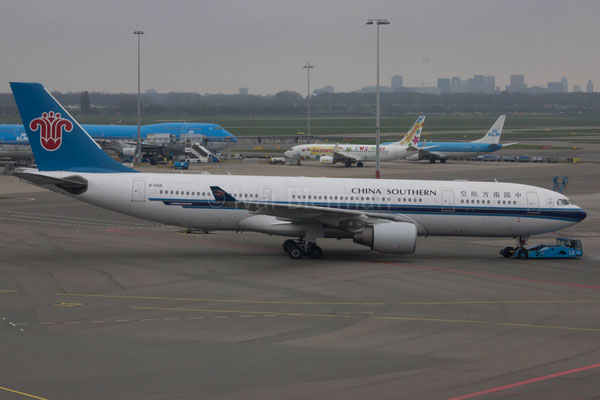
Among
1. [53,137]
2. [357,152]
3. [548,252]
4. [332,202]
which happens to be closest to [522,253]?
[548,252]

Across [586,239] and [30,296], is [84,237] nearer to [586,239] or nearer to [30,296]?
[30,296]

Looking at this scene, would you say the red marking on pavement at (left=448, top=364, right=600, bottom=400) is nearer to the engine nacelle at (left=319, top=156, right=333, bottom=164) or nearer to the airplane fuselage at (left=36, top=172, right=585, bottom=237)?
the airplane fuselage at (left=36, top=172, right=585, bottom=237)

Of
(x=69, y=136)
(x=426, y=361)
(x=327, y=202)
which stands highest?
(x=69, y=136)

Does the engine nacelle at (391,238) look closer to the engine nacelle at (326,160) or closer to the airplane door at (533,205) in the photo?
the airplane door at (533,205)

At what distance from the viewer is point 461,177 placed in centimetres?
7606

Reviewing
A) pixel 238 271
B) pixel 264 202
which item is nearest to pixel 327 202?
pixel 264 202

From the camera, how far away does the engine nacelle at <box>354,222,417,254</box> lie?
31.9 meters

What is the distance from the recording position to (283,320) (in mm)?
22375

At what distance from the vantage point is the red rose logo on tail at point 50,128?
33562 mm

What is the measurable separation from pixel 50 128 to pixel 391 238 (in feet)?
52.8

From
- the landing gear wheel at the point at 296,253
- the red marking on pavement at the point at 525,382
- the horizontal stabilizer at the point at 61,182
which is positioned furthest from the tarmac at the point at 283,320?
the horizontal stabilizer at the point at 61,182

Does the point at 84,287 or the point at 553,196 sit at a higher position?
the point at 553,196

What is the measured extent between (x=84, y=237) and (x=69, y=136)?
23.2ft

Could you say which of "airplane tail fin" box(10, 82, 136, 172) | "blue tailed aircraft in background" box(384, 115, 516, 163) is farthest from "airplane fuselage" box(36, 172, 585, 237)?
"blue tailed aircraft in background" box(384, 115, 516, 163)
